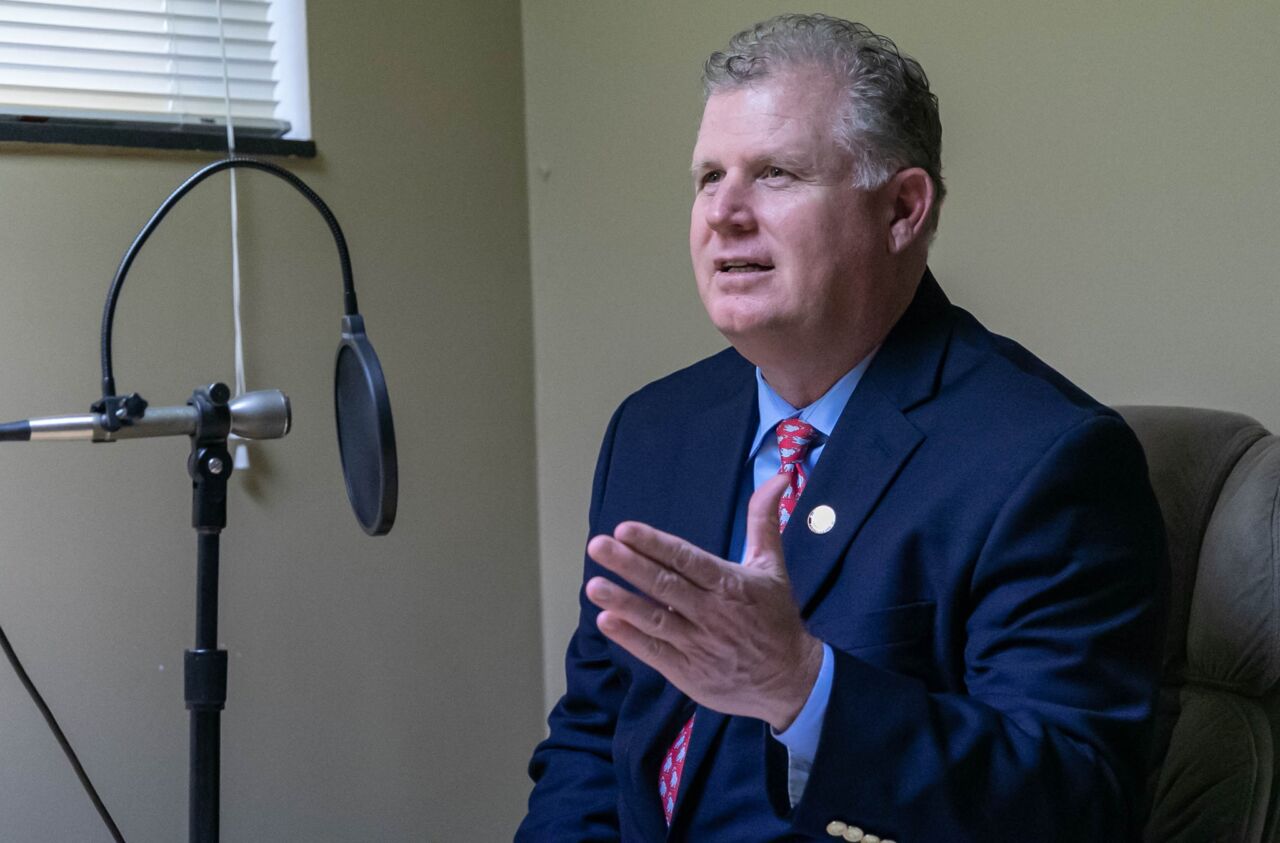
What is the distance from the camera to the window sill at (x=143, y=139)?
1.93 meters

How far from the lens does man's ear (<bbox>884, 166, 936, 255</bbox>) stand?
141 cm

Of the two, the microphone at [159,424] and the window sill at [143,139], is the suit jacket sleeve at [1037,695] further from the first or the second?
the window sill at [143,139]

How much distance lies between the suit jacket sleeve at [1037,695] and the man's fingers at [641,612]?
161 millimetres

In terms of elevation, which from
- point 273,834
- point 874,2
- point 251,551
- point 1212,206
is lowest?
point 273,834

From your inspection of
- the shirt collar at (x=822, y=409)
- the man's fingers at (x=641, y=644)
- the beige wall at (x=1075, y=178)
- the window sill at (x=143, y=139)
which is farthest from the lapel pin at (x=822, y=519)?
the window sill at (x=143, y=139)

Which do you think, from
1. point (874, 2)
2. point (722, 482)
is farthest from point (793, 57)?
point (874, 2)

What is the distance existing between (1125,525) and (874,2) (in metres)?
1.00

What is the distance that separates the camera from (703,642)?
3.09ft

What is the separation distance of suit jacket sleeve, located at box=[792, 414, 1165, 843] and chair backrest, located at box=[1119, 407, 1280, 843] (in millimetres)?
104

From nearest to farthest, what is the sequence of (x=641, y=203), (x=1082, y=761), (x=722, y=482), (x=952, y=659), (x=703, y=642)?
(x=703, y=642) < (x=1082, y=761) < (x=952, y=659) < (x=722, y=482) < (x=641, y=203)

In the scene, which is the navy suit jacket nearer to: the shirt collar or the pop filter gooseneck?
the shirt collar

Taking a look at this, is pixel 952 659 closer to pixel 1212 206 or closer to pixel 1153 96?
pixel 1212 206

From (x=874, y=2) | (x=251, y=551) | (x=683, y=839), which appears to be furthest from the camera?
(x=251, y=551)

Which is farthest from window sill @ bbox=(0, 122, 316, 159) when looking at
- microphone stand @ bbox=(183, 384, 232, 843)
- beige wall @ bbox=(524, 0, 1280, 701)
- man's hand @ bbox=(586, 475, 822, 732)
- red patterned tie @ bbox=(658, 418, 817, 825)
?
man's hand @ bbox=(586, 475, 822, 732)
